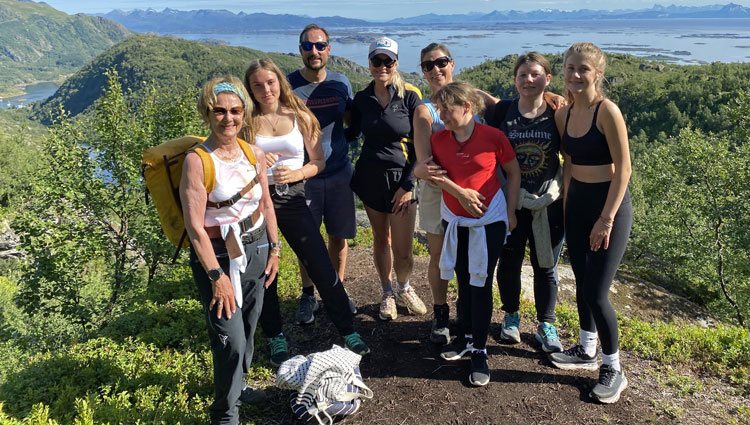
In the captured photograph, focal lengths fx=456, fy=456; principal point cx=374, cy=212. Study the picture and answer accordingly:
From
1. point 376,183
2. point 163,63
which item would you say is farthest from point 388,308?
point 163,63

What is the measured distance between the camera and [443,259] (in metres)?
4.13

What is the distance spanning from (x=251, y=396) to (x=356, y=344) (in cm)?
112

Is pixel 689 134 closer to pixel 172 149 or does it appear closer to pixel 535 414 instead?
pixel 535 414

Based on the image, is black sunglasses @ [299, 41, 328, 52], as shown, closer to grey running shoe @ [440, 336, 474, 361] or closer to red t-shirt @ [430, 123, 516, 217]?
red t-shirt @ [430, 123, 516, 217]

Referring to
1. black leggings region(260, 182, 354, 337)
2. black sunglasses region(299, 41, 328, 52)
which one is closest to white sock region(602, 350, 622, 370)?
black leggings region(260, 182, 354, 337)

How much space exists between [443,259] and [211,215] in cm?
203

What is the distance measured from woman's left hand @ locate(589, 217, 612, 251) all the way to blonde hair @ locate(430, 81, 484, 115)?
1390 mm

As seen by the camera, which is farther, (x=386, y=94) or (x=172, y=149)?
(x=386, y=94)

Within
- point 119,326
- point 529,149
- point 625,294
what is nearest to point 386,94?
point 529,149

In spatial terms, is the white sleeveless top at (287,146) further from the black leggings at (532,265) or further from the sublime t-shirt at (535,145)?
the black leggings at (532,265)

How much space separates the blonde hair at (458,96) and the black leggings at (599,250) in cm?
114

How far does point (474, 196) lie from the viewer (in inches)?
154

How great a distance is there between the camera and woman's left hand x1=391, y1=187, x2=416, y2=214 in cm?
472

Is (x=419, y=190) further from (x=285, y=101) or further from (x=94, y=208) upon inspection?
(x=94, y=208)
